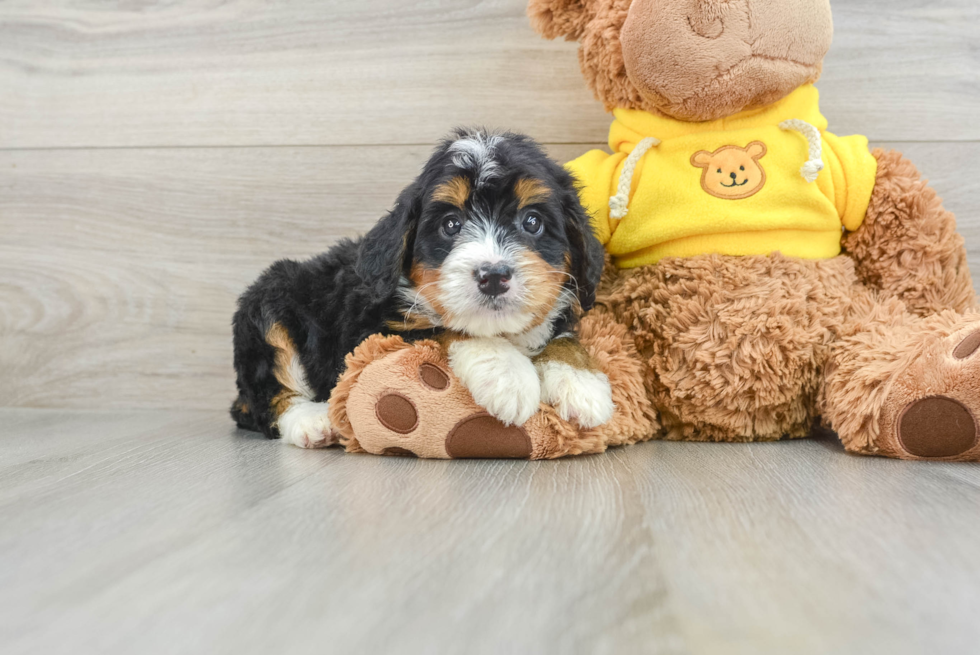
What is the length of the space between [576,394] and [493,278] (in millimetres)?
344

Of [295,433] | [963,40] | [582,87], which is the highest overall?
[963,40]

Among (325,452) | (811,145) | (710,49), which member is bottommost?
(325,452)

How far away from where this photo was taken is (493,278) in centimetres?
156

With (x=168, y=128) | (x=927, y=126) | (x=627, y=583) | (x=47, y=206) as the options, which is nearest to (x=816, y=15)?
(x=927, y=126)

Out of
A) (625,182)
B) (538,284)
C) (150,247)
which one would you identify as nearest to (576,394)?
(538,284)

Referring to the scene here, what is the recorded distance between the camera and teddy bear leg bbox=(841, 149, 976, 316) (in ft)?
6.43

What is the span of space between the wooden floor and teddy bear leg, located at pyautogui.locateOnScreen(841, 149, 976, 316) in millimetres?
503

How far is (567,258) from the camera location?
1.79 metres

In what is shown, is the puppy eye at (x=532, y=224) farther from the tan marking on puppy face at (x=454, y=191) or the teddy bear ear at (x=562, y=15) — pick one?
the teddy bear ear at (x=562, y=15)

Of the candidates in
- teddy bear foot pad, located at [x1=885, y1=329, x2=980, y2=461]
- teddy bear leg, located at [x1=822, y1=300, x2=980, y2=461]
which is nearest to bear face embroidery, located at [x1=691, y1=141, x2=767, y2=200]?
teddy bear leg, located at [x1=822, y1=300, x2=980, y2=461]

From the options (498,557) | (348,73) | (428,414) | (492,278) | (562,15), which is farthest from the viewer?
(348,73)

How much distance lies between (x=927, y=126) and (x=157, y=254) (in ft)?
9.17

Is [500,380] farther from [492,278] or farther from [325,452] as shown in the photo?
[325,452]

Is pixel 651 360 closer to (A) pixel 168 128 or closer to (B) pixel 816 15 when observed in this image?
(B) pixel 816 15
